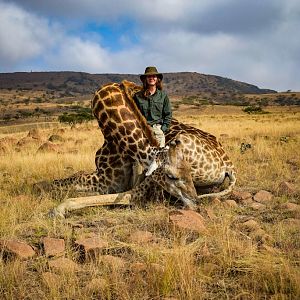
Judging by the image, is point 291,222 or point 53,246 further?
point 291,222

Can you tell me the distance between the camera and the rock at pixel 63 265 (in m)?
3.84

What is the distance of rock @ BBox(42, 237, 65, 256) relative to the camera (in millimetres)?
4336

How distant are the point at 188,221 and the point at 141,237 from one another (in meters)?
0.66

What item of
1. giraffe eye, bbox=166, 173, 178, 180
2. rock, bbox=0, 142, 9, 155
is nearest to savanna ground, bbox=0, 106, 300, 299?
giraffe eye, bbox=166, 173, 178, 180

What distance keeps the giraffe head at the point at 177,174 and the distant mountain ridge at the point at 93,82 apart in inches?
5015

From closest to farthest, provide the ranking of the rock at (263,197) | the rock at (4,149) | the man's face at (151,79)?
the rock at (263,197) < the man's face at (151,79) < the rock at (4,149)

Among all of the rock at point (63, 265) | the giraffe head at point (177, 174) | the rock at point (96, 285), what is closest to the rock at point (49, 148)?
the giraffe head at point (177, 174)

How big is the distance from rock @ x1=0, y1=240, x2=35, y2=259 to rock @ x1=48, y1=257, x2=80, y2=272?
392mm

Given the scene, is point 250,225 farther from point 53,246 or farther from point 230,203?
point 53,246

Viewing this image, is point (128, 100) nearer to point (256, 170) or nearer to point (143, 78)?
point (143, 78)

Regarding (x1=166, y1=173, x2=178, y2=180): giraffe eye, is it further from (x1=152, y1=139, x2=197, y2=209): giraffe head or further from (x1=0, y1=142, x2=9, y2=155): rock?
(x1=0, y1=142, x2=9, y2=155): rock

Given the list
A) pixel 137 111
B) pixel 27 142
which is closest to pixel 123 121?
pixel 137 111

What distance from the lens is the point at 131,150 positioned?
23.2ft

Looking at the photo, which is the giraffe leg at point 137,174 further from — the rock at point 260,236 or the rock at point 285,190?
the rock at point 260,236
